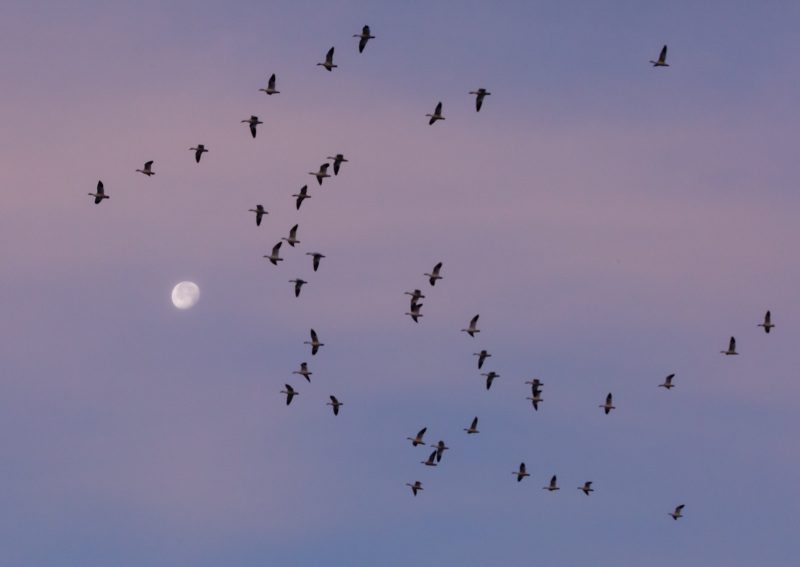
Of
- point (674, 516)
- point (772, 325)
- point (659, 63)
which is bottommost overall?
point (674, 516)

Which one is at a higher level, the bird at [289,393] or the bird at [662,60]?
the bird at [662,60]

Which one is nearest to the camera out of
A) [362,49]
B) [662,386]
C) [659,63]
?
[362,49]

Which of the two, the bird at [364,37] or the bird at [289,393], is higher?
the bird at [364,37]

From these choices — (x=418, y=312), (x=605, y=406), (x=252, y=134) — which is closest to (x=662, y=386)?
(x=605, y=406)

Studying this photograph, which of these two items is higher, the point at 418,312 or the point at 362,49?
the point at 362,49

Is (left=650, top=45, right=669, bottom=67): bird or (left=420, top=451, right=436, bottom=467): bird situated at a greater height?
(left=650, top=45, right=669, bottom=67): bird

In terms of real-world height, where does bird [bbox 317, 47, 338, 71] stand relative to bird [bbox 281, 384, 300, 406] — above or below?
above

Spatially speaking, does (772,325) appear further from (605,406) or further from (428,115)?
(428,115)

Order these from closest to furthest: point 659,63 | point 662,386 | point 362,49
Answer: point 362,49 → point 659,63 → point 662,386

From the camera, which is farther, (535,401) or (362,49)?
(535,401)

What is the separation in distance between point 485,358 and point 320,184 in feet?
46.5

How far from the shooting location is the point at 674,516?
157 metres

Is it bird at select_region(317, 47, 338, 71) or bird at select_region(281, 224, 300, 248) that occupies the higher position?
bird at select_region(317, 47, 338, 71)

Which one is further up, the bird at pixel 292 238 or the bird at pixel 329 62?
the bird at pixel 329 62
